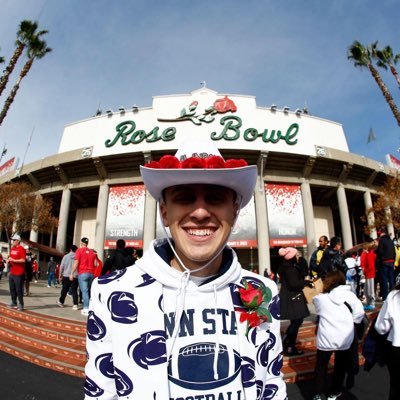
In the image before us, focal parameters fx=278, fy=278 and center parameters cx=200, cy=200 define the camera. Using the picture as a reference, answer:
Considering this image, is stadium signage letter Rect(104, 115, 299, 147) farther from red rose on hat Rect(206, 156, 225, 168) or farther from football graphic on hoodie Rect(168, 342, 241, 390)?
football graphic on hoodie Rect(168, 342, 241, 390)

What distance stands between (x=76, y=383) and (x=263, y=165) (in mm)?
20380

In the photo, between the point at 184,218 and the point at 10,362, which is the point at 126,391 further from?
the point at 10,362

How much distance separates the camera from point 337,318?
3424 mm

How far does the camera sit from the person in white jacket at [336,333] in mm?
3377

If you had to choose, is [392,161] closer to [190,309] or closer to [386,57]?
[386,57]

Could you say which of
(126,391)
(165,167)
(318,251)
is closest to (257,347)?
(126,391)

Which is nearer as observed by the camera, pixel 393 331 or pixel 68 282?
pixel 393 331

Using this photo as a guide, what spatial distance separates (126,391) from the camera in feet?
3.38

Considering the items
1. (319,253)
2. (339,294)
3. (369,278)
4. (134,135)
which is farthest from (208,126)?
(339,294)

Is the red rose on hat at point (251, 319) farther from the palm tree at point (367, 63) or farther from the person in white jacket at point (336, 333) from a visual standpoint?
the palm tree at point (367, 63)

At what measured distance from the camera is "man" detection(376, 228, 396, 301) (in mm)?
7548

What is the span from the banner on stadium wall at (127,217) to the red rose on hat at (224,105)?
9.14m

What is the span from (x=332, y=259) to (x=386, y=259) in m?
2.89

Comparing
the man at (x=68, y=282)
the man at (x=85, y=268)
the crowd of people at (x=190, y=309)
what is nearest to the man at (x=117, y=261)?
the man at (x=85, y=268)
